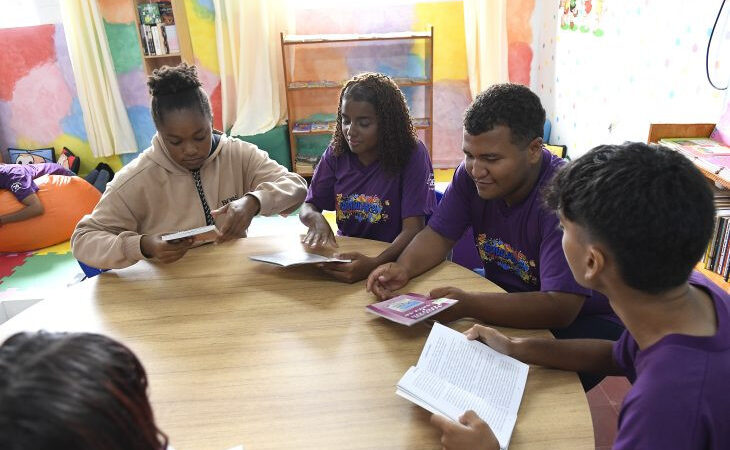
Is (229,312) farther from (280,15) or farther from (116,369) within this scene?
(280,15)

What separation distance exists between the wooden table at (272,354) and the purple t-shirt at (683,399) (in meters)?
0.11

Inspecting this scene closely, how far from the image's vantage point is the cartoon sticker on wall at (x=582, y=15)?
3156mm

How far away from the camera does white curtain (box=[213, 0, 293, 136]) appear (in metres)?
4.09

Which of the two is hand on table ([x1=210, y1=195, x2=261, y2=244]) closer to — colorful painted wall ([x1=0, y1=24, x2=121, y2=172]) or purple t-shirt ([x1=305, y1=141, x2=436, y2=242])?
purple t-shirt ([x1=305, y1=141, x2=436, y2=242])

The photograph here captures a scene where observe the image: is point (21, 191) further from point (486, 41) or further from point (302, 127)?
point (486, 41)

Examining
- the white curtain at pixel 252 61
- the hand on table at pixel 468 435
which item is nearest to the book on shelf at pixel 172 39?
the white curtain at pixel 252 61

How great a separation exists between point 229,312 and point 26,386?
2.72ft

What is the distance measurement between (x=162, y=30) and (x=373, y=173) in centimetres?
327

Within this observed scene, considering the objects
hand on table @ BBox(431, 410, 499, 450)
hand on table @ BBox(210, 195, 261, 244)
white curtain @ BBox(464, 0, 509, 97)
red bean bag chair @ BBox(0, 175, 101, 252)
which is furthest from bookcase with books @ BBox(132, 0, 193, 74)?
hand on table @ BBox(431, 410, 499, 450)

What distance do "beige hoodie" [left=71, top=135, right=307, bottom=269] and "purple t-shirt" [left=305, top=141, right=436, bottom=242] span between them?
0.12 m

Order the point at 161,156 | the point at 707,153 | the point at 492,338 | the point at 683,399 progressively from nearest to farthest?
the point at 683,399 → the point at 492,338 → the point at 161,156 → the point at 707,153

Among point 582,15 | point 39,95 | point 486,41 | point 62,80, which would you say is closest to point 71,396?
point 582,15

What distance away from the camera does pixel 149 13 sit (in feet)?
13.6

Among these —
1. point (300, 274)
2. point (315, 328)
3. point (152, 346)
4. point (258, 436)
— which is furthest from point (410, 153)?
point (258, 436)
